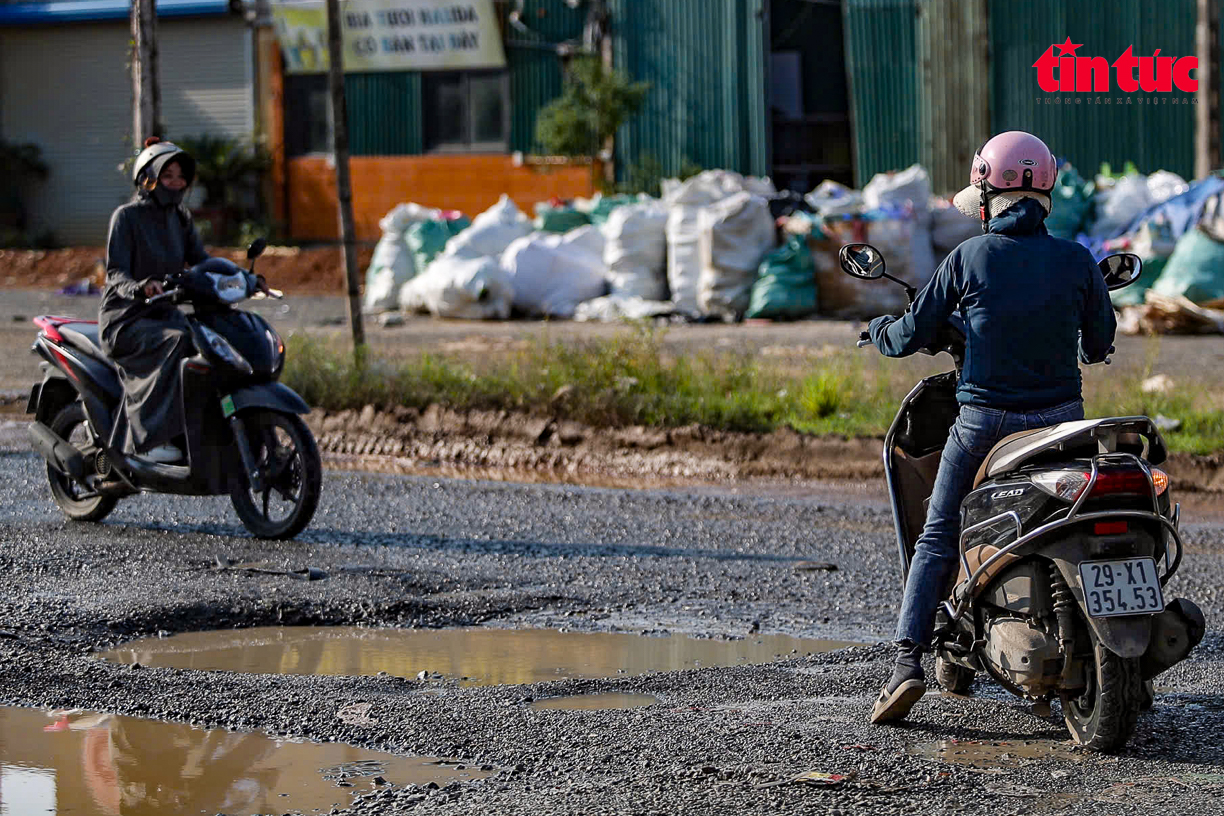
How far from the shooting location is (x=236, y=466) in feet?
25.1

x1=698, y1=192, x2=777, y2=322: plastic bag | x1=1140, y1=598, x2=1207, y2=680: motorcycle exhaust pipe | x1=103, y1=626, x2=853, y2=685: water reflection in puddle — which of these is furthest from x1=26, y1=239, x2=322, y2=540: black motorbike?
x1=698, y1=192, x2=777, y2=322: plastic bag

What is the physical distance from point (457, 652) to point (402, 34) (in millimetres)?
23616

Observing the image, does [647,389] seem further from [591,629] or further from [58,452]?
[591,629]

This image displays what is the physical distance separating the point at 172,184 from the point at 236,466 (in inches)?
55.0

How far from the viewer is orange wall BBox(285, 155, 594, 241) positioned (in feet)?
89.6

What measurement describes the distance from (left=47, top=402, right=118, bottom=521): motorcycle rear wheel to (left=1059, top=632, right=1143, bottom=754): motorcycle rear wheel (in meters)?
5.27

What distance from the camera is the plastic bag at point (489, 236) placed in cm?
2058

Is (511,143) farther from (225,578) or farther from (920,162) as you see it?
(225,578)

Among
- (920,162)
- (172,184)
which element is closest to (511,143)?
(920,162)

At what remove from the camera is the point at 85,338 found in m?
7.94

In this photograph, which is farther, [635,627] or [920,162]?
[920,162]

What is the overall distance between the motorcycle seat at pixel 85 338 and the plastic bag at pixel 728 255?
1192 centimetres

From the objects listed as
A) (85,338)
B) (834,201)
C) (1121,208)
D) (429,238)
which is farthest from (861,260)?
(429,238)

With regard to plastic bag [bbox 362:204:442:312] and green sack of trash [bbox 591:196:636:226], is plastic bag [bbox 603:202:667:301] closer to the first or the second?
green sack of trash [bbox 591:196:636:226]
